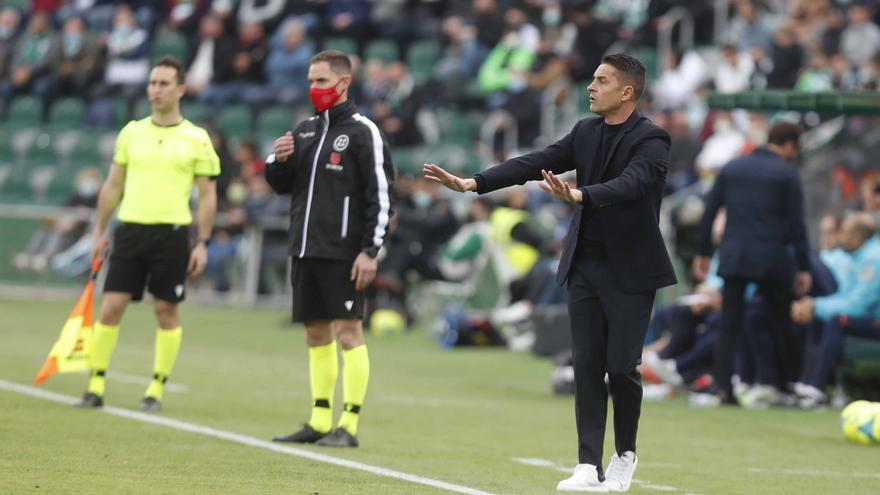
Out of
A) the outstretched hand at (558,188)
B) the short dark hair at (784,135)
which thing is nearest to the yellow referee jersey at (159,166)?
the outstretched hand at (558,188)

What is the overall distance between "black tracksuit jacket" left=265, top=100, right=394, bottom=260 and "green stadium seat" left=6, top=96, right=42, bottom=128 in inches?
852

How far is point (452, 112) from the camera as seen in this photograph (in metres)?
27.0

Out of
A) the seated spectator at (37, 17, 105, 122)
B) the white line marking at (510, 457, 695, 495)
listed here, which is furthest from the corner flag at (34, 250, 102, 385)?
the seated spectator at (37, 17, 105, 122)

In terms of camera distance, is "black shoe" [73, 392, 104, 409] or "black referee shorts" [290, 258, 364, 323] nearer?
"black referee shorts" [290, 258, 364, 323]

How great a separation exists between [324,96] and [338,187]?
1.75 feet

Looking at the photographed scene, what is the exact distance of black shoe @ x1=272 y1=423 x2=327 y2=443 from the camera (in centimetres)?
A: 1046

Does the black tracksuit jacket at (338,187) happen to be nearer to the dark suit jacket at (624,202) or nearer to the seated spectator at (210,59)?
the dark suit jacket at (624,202)

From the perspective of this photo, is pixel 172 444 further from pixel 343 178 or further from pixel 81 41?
pixel 81 41

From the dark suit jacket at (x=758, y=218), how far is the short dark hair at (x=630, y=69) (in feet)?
18.9

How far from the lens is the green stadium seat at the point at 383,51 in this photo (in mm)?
28969

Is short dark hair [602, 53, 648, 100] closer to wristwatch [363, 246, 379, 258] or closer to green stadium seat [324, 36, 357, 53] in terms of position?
wristwatch [363, 246, 379, 258]

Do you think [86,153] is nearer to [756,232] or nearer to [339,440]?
[756,232]

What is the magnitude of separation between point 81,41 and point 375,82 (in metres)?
7.08

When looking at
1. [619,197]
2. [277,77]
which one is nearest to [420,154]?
[277,77]
